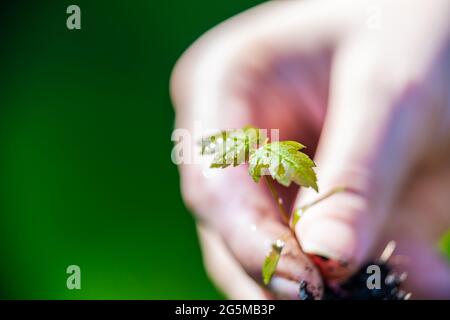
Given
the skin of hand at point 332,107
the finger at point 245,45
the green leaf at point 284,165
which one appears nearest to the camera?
the green leaf at point 284,165

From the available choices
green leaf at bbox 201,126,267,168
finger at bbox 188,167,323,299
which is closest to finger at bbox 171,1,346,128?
finger at bbox 188,167,323,299

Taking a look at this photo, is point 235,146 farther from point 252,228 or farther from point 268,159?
point 252,228

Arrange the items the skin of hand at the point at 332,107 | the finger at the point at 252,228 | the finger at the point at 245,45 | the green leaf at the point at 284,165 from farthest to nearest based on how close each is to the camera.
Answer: the finger at the point at 245,45 → the skin of hand at the point at 332,107 → the finger at the point at 252,228 → the green leaf at the point at 284,165

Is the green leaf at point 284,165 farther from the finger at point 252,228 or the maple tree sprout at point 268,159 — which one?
the finger at point 252,228

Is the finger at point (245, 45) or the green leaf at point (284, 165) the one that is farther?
the finger at point (245, 45)

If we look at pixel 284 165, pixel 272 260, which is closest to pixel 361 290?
pixel 272 260

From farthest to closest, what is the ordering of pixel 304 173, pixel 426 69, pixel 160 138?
1. pixel 160 138
2. pixel 426 69
3. pixel 304 173

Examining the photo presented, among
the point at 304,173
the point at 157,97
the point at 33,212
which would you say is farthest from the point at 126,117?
the point at 304,173

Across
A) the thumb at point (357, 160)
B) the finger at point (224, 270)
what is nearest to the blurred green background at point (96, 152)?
the finger at point (224, 270)
